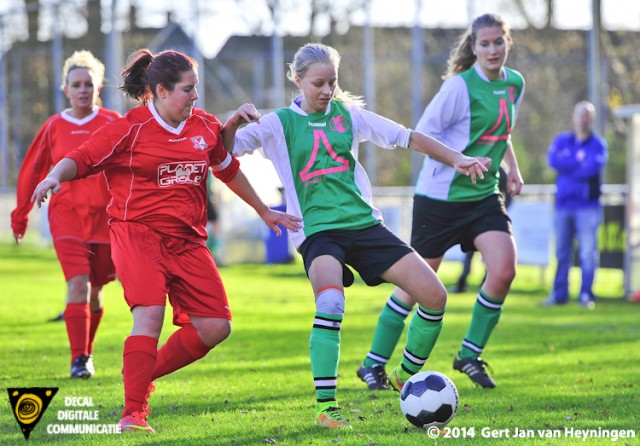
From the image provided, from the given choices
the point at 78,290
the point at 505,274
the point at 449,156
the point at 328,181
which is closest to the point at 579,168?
the point at 505,274

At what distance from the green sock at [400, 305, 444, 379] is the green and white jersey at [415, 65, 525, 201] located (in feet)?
3.66

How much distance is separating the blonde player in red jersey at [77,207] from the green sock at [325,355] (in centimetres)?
266

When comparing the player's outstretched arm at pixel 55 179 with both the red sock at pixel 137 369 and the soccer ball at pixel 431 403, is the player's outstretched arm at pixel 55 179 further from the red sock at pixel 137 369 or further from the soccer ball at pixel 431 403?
the soccer ball at pixel 431 403

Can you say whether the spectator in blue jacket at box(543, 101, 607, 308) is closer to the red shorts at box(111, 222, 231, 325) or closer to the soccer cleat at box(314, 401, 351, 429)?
the red shorts at box(111, 222, 231, 325)

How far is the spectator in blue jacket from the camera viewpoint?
14195 millimetres

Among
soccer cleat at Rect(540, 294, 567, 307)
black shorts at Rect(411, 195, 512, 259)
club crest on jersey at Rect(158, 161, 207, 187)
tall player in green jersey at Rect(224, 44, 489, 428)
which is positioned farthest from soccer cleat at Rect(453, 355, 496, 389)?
soccer cleat at Rect(540, 294, 567, 307)

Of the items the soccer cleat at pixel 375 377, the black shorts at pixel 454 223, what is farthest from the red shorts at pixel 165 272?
the black shorts at pixel 454 223

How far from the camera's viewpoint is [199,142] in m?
5.99

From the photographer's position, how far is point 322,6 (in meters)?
31.6

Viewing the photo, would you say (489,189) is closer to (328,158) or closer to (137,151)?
(328,158)

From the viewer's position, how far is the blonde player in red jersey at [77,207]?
799cm

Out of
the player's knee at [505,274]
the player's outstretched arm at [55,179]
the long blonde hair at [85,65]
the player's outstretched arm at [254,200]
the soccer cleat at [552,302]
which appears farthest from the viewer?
the soccer cleat at [552,302]

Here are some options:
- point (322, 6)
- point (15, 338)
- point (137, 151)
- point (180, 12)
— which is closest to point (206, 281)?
point (137, 151)

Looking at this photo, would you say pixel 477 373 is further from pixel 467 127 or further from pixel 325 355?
pixel 325 355
